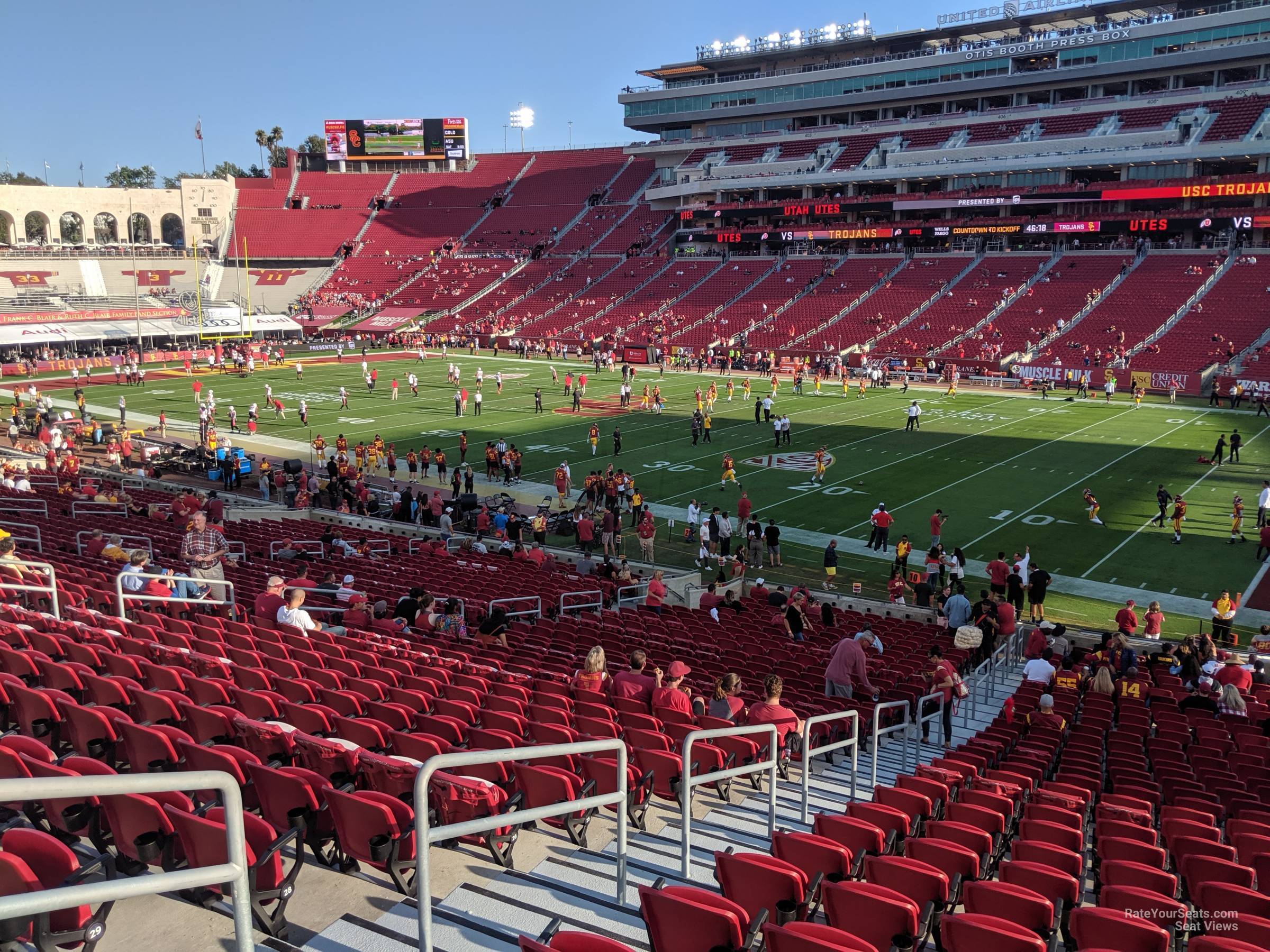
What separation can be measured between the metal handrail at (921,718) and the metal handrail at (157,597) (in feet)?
26.5

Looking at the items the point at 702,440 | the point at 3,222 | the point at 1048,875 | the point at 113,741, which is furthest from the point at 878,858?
the point at 3,222

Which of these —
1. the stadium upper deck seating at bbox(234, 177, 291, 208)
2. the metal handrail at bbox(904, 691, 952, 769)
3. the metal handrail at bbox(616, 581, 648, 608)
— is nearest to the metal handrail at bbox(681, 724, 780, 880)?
the metal handrail at bbox(904, 691, 952, 769)

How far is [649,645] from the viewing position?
1327 cm

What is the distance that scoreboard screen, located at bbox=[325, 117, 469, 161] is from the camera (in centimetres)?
10331

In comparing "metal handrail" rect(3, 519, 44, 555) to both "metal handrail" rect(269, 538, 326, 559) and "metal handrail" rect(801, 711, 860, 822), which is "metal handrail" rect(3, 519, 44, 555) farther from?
"metal handrail" rect(801, 711, 860, 822)

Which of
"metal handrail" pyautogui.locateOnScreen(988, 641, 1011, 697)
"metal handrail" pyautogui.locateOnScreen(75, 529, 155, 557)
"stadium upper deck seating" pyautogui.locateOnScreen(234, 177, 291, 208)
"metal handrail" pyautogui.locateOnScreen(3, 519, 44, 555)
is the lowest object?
"metal handrail" pyautogui.locateOnScreen(988, 641, 1011, 697)

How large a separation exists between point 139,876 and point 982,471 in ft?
105

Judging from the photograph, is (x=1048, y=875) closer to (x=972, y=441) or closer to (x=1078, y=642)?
(x=1078, y=642)

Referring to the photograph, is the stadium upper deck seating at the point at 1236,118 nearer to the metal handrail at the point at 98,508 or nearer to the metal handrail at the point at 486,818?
the metal handrail at the point at 98,508

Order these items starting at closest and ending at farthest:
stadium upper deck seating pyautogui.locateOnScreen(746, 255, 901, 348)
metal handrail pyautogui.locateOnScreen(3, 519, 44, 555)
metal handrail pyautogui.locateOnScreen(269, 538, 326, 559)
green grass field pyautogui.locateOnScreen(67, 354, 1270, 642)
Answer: metal handrail pyautogui.locateOnScreen(3, 519, 44, 555), metal handrail pyautogui.locateOnScreen(269, 538, 326, 559), green grass field pyautogui.locateOnScreen(67, 354, 1270, 642), stadium upper deck seating pyautogui.locateOnScreen(746, 255, 901, 348)

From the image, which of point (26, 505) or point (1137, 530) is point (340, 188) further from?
point (1137, 530)

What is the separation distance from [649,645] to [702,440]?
2494cm

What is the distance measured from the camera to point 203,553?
43.2 ft

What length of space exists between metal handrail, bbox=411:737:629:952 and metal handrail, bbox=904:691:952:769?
540 centimetres
